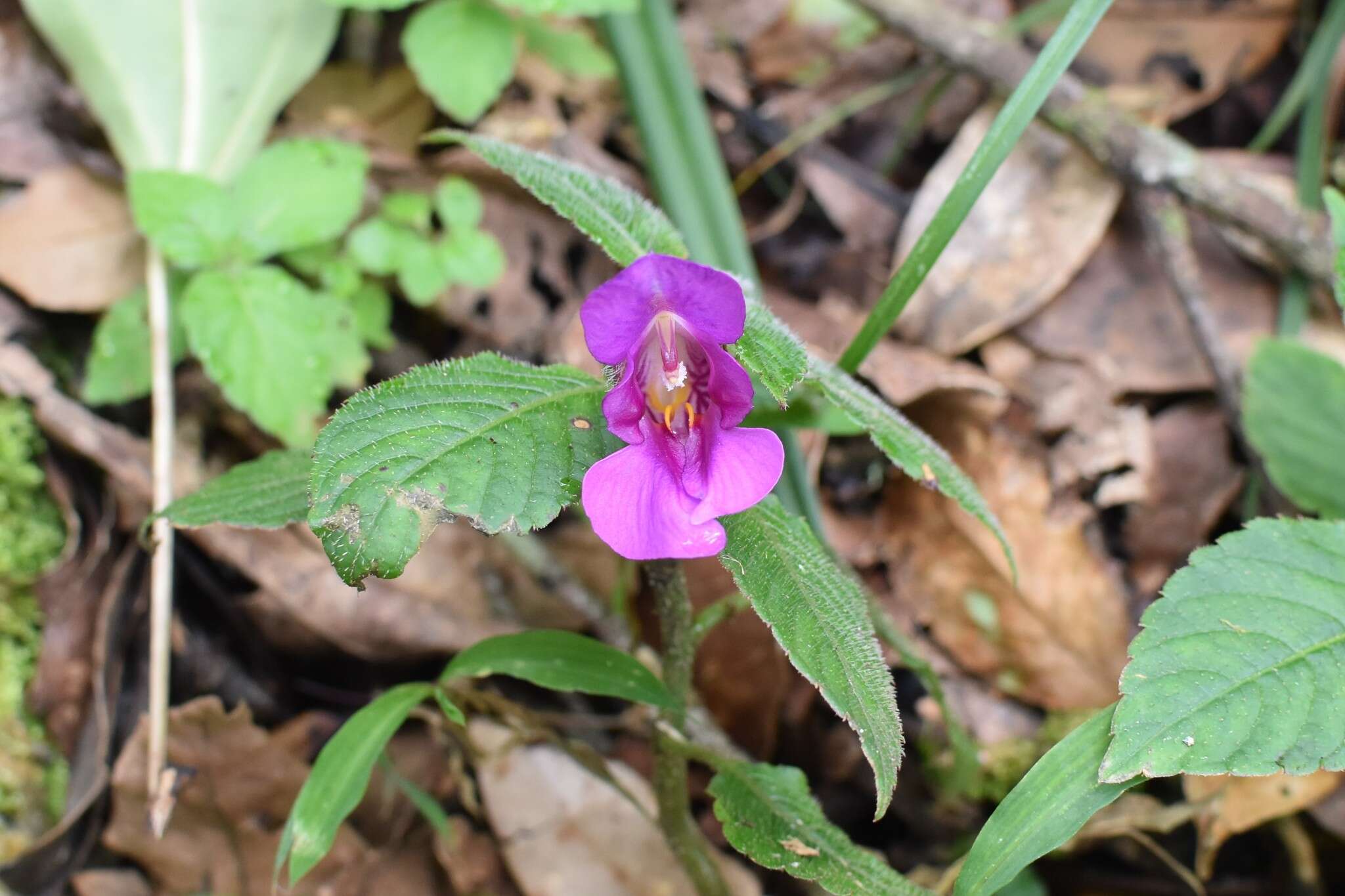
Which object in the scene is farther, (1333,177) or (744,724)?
(1333,177)

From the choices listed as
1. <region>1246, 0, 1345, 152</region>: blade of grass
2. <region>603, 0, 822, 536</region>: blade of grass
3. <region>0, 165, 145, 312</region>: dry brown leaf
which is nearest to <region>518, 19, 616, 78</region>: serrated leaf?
<region>603, 0, 822, 536</region>: blade of grass

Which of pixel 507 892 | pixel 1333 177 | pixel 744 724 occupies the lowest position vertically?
pixel 507 892

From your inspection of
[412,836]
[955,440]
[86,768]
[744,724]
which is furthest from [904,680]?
[86,768]

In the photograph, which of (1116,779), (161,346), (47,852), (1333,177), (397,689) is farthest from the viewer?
(1333,177)

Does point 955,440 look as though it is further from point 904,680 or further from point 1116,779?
point 1116,779

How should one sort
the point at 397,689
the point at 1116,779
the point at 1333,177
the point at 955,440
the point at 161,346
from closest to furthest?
the point at 1116,779 < the point at 397,689 < the point at 161,346 < the point at 955,440 < the point at 1333,177

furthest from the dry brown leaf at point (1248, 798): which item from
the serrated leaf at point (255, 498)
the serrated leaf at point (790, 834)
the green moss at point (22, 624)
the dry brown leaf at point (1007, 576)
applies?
the green moss at point (22, 624)

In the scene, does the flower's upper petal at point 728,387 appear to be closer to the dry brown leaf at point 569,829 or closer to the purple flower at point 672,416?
the purple flower at point 672,416
